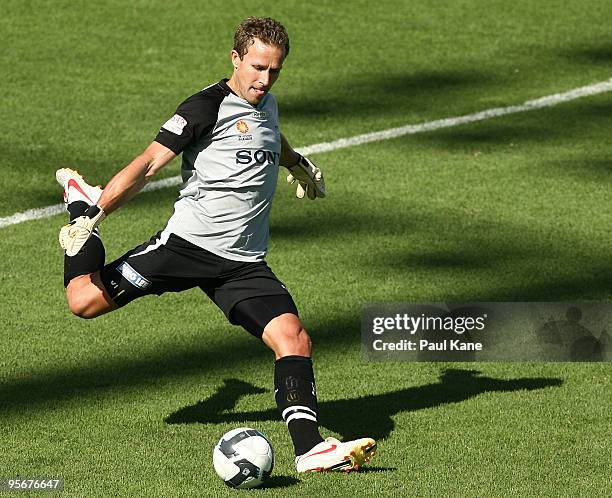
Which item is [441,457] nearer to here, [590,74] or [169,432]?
[169,432]

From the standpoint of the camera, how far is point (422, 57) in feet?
46.3

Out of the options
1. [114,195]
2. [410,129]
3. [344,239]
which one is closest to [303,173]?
[114,195]

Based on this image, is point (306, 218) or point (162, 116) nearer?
point (306, 218)

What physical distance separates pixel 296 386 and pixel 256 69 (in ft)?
4.71

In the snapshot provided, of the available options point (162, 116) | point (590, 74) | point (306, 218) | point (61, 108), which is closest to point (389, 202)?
point (306, 218)

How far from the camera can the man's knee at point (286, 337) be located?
6.23m

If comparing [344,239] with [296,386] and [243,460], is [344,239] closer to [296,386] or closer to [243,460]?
[296,386]

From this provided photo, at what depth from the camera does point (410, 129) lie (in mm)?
12086

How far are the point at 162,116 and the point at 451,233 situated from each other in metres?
3.56

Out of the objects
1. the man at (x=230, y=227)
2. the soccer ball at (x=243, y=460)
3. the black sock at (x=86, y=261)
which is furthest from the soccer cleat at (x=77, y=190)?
the soccer ball at (x=243, y=460)

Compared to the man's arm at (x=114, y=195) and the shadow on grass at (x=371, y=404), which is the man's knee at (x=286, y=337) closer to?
the shadow on grass at (x=371, y=404)

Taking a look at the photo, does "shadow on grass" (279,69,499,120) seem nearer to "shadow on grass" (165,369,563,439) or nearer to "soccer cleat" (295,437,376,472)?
"shadow on grass" (165,369,563,439)

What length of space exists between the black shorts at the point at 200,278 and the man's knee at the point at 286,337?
6 cm

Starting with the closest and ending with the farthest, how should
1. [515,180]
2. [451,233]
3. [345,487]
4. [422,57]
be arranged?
[345,487], [451,233], [515,180], [422,57]
